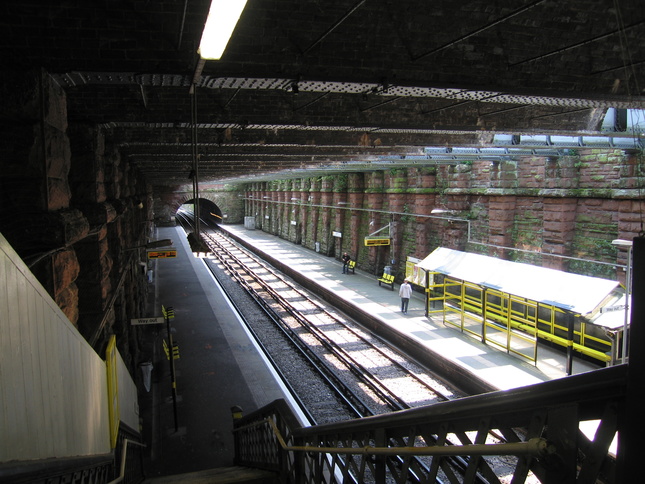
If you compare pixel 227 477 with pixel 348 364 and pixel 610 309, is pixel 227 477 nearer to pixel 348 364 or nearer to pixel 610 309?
pixel 348 364

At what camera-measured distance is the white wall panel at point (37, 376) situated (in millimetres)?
2262

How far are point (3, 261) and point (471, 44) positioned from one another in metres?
4.20

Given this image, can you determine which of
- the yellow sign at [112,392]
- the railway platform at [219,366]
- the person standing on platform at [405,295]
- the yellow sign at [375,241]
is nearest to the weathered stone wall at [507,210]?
the yellow sign at [375,241]

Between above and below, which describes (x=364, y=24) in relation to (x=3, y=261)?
above

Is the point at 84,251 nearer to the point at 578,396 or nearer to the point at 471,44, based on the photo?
the point at 471,44

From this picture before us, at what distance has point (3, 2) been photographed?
3295 mm

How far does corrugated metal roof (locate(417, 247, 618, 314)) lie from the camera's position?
9.75 metres

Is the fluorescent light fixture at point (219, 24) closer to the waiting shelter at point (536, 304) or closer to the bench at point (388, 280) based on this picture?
the waiting shelter at point (536, 304)

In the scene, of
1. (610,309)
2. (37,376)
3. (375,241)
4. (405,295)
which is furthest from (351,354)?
(37,376)

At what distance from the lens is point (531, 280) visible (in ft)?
37.3

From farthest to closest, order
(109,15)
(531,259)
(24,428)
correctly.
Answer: (531,259) < (109,15) < (24,428)

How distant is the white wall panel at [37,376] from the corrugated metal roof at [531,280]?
357 inches

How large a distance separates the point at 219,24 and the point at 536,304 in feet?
35.4

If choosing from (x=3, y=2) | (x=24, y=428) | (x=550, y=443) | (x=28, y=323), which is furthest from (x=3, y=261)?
(x=550, y=443)
